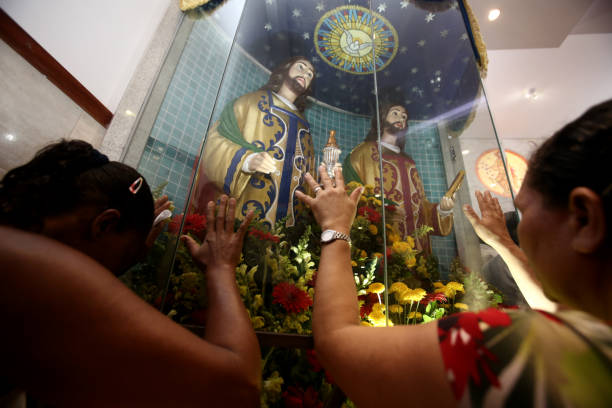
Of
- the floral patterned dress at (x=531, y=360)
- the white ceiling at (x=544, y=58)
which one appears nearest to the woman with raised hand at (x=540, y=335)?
the floral patterned dress at (x=531, y=360)

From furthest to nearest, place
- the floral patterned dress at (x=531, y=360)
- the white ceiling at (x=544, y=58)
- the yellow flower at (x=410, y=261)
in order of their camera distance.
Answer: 1. the white ceiling at (x=544, y=58)
2. the yellow flower at (x=410, y=261)
3. the floral patterned dress at (x=531, y=360)

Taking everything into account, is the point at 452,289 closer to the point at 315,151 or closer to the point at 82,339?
the point at 315,151

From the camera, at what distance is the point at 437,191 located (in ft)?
5.03

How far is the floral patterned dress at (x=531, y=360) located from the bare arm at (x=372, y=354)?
0.03 m

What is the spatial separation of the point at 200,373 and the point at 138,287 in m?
0.58

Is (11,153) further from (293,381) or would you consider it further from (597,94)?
(597,94)

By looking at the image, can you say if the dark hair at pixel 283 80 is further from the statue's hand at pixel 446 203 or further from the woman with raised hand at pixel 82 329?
the woman with raised hand at pixel 82 329

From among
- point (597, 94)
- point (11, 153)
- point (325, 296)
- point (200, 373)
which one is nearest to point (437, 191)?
point (325, 296)

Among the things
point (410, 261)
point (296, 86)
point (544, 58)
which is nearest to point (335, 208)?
point (410, 261)

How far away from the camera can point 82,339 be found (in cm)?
46

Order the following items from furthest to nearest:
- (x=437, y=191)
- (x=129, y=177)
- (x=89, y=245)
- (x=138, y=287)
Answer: (x=437, y=191) < (x=138, y=287) < (x=129, y=177) < (x=89, y=245)

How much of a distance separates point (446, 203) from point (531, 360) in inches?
47.9

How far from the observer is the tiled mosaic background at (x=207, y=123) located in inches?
51.3

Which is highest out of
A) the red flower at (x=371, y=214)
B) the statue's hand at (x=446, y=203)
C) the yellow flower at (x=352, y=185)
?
the yellow flower at (x=352, y=185)
